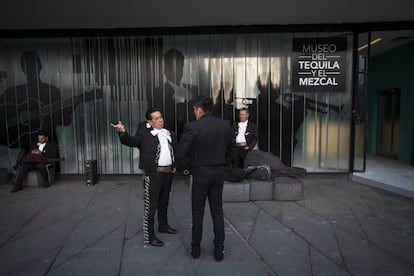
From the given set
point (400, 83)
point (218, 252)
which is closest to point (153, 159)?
point (218, 252)

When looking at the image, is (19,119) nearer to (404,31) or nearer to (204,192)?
(204,192)

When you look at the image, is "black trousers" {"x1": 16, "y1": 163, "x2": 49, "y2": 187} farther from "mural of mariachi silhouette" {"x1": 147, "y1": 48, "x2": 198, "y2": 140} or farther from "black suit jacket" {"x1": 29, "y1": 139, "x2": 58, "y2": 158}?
"mural of mariachi silhouette" {"x1": 147, "y1": 48, "x2": 198, "y2": 140}

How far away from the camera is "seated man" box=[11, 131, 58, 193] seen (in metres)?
6.33

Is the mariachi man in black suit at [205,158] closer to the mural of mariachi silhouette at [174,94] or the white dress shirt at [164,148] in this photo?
the white dress shirt at [164,148]

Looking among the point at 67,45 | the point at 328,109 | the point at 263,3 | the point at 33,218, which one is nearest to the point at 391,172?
the point at 328,109

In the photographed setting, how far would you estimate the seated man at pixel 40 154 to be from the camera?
6.33 m

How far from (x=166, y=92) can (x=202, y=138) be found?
4362 millimetres

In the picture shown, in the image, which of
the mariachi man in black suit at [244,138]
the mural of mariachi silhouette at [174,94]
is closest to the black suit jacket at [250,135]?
the mariachi man in black suit at [244,138]

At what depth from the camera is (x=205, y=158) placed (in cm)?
307

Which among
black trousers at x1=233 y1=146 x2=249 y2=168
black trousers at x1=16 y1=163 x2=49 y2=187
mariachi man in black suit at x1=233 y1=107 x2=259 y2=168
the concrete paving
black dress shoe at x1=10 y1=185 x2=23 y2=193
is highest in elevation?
mariachi man in black suit at x1=233 y1=107 x2=259 y2=168

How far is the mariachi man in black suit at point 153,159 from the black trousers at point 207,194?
1.93 feet

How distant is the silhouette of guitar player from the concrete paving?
75.6 inches

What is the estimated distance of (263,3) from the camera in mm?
5570

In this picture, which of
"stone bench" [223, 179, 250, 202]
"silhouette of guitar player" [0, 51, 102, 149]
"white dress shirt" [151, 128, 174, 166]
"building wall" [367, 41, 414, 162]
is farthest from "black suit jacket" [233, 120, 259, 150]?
"building wall" [367, 41, 414, 162]
